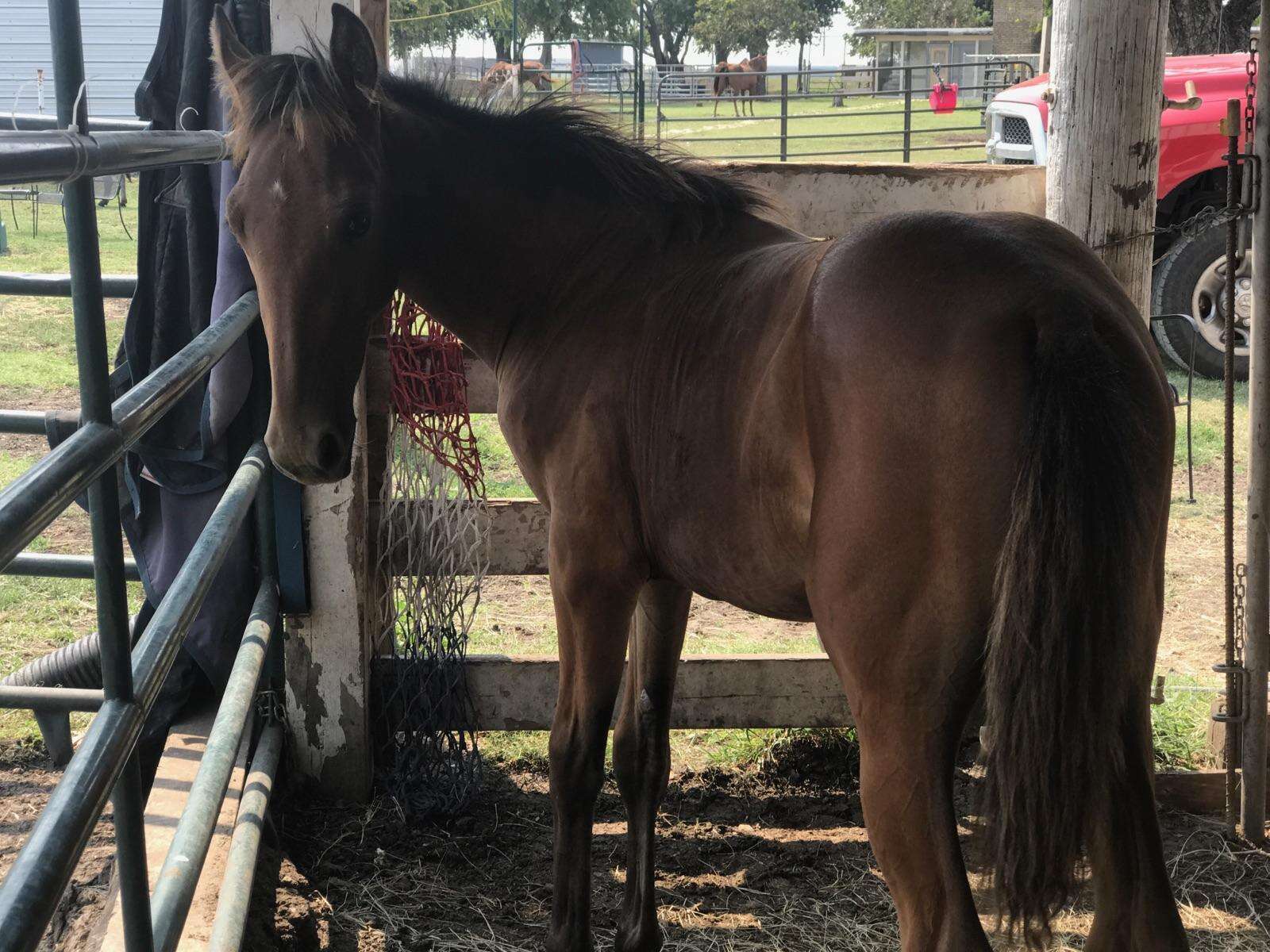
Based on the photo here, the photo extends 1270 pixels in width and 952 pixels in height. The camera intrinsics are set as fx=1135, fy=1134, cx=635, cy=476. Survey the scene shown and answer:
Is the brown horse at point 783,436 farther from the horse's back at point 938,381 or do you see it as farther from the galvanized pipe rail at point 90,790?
the galvanized pipe rail at point 90,790

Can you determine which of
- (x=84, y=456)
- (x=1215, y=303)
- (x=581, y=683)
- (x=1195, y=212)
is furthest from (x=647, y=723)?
(x=1195, y=212)

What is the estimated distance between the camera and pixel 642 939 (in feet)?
8.59

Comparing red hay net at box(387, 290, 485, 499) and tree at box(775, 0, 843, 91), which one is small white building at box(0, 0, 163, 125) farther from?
tree at box(775, 0, 843, 91)

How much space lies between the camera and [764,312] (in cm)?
201

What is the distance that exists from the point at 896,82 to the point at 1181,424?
4624 cm

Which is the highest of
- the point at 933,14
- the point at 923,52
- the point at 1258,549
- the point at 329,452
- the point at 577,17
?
the point at 933,14

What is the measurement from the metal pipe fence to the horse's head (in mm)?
845

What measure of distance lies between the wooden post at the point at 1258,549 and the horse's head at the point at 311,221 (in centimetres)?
223

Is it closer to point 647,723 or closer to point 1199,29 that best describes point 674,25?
point 1199,29

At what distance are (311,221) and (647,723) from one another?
1.41m

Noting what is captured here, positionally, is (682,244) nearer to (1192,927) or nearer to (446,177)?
(446,177)

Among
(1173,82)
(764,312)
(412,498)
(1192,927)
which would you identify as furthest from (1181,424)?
(764,312)

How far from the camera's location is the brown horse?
1.50 metres

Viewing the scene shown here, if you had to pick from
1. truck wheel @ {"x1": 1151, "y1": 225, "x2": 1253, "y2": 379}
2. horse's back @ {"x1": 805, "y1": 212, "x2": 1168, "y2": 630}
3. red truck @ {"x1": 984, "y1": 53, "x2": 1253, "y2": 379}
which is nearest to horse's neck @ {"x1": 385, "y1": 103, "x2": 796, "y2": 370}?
horse's back @ {"x1": 805, "y1": 212, "x2": 1168, "y2": 630}
